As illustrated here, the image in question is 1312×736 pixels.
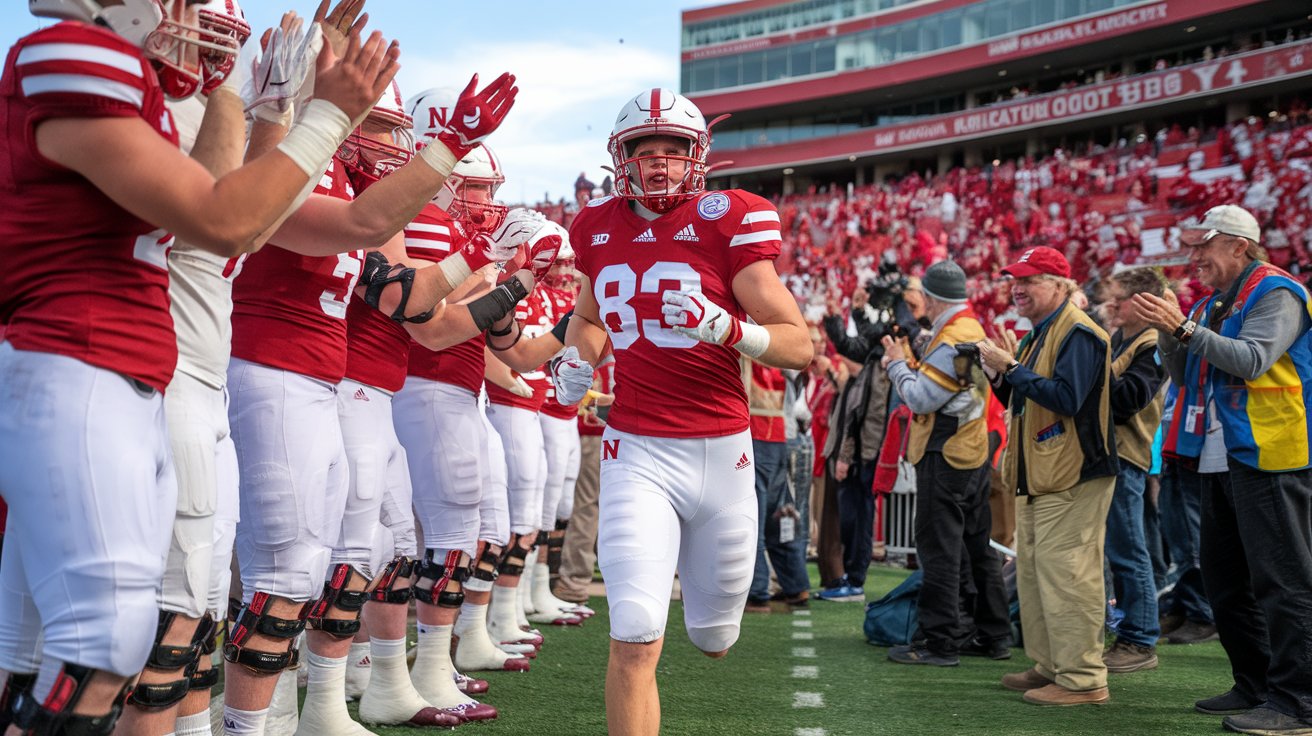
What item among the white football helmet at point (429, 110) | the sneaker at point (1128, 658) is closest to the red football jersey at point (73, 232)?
the white football helmet at point (429, 110)

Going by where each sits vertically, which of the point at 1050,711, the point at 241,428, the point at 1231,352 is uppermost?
the point at 1231,352

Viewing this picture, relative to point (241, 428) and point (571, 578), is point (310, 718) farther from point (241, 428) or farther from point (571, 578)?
point (571, 578)

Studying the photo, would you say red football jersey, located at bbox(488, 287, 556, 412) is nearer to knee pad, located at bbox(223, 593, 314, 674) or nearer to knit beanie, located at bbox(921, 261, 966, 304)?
knit beanie, located at bbox(921, 261, 966, 304)

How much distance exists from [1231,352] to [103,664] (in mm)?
4263

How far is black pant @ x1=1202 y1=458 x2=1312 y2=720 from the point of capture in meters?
4.48

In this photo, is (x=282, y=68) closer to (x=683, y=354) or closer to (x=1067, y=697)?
(x=683, y=354)

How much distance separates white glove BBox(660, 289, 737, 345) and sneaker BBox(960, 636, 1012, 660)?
4087 millimetres

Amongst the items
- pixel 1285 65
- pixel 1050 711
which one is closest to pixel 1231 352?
pixel 1050 711

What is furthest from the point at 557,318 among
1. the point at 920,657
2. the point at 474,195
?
the point at 920,657

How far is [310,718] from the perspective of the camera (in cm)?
381

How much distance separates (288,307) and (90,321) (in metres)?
1.38

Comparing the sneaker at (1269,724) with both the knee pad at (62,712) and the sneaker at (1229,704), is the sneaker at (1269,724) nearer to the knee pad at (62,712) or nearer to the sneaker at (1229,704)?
the sneaker at (1229,704)

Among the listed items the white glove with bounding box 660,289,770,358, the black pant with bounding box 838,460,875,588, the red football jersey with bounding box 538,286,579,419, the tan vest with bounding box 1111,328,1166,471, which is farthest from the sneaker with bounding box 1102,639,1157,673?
the white glove with bounding box 660,289,770,358

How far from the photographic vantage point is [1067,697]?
509 cm
